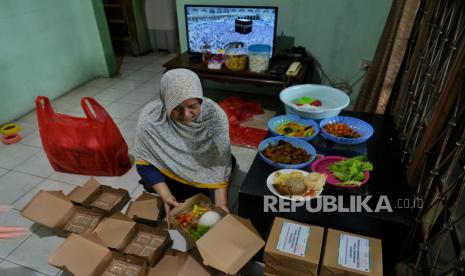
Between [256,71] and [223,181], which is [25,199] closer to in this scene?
[223,181]

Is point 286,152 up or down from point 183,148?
up

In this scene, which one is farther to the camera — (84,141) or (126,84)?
(126,84)

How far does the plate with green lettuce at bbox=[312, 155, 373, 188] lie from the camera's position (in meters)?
1.08

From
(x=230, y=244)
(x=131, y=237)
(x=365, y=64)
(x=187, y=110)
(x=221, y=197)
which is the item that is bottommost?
(x=131, y=237)

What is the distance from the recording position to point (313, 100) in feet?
5.46

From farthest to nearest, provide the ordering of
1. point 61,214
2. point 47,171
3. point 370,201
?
point 47,171 < point 61,214 < point 370,201

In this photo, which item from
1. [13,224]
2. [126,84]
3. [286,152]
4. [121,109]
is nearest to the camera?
[286,152]

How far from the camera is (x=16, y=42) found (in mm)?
2650

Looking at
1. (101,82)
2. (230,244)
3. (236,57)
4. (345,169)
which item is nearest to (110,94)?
(101,82)

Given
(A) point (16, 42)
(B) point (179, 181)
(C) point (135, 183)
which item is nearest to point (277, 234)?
(B) point (179, 181)

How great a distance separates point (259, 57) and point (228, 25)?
410 mm

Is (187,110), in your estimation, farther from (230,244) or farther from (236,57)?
(236,57)

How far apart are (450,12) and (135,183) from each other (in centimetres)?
183

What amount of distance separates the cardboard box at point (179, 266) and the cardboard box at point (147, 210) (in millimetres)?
253
